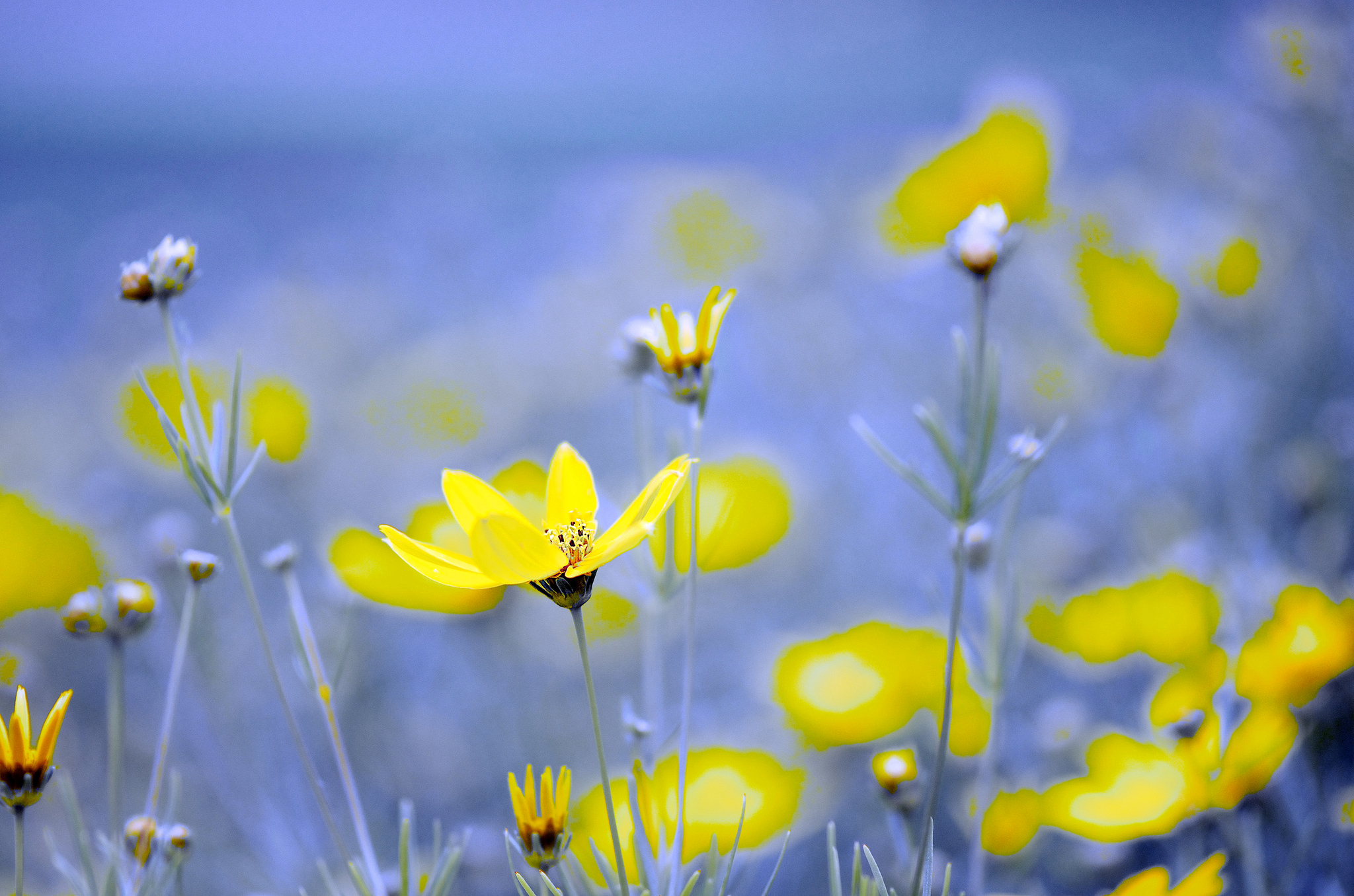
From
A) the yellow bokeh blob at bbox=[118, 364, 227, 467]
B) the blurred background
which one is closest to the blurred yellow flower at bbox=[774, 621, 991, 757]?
the blurred background

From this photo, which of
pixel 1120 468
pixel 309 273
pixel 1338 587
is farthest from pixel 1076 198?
pixel 309 273

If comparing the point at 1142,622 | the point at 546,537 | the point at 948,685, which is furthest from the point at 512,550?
the point at 1142,622

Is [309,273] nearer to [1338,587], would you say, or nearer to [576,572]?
[576,572]

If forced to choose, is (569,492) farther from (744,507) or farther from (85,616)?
(744,507)

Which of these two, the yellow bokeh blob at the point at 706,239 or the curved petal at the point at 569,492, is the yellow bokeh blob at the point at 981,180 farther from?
the curved petal at the point at 569,492

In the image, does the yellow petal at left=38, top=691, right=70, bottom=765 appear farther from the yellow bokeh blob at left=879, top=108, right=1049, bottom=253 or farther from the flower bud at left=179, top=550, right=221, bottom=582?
the yellow bokeh blob at left=879, top=108, right=1049, bottom=253
